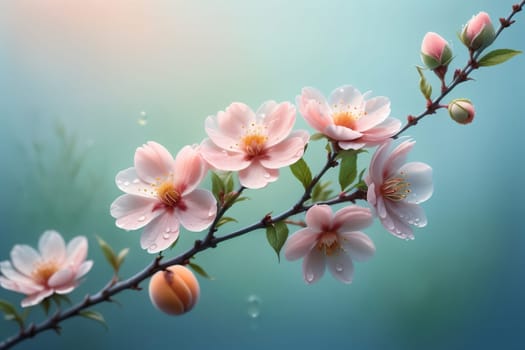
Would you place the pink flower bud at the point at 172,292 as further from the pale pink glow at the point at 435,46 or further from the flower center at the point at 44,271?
the pale pink glow at the point at 435,46

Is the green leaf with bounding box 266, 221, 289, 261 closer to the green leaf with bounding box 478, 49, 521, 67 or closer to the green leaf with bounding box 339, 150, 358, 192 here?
the green leaf with bounding box 339, 150, 358, 192

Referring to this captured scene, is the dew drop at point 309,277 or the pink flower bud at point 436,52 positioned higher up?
the pink flower bud at point 436,52

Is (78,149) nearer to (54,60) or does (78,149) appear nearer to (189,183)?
(54,60)

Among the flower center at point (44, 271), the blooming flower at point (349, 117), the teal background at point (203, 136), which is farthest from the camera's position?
the teal background at point (203, 136)

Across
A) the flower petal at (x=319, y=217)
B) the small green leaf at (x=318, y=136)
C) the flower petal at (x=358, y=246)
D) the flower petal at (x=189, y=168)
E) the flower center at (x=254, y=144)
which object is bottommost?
the flower petal at (x=358, y=246)

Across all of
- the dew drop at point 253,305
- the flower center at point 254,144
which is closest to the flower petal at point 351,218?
the flower center at point 254,144

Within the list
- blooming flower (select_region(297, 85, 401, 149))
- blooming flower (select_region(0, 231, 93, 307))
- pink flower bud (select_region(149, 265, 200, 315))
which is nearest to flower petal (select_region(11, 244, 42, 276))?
blooming flower (select_region(0, 231, 93, 307))
